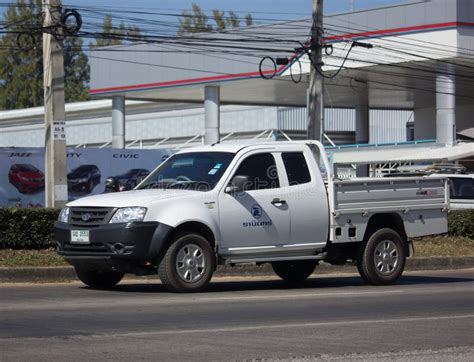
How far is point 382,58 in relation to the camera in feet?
Result: 138

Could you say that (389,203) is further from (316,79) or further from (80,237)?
(316,79)

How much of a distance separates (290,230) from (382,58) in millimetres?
28333

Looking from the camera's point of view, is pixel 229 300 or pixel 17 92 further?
pixel 17 92

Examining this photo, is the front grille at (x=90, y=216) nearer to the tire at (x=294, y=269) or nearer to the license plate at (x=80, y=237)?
the license plate at (x=80, y=237)

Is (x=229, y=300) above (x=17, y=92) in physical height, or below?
below

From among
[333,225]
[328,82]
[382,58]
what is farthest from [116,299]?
[328,82]

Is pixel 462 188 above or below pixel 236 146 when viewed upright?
below

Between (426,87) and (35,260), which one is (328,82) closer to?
(426,87)

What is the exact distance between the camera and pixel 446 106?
1725 inches

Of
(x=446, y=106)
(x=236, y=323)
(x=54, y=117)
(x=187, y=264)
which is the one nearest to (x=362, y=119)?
(x=446, y=106)

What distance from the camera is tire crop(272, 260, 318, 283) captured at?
16.4m

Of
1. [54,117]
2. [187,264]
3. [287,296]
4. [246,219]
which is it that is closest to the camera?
[187,264]

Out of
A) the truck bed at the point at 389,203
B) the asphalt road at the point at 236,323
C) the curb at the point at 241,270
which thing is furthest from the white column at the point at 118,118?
the asphalt road at the point at 236,323

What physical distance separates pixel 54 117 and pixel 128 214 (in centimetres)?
791
